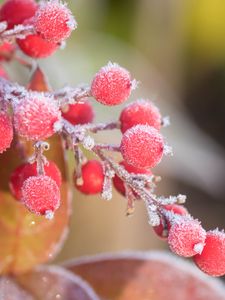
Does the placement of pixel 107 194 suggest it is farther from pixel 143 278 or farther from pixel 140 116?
pixel 143 278

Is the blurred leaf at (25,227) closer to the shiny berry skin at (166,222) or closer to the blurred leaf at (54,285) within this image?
the blurred leaf at (54,285)

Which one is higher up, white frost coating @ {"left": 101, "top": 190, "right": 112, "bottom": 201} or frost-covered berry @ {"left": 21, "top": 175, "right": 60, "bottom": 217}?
white frost coating @ {"left": 101, "top": 190, "right": 112, "bottom": 201}

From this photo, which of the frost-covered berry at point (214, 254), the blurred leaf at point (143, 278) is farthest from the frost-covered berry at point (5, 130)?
the blurred leaf at point (143, 278)

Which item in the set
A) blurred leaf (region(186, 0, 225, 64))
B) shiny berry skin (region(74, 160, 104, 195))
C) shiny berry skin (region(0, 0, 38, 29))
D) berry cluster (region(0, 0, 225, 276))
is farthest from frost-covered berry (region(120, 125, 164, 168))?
blurred leaf (region(186, 0, 225, 64))

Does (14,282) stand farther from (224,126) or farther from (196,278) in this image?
(224,126)

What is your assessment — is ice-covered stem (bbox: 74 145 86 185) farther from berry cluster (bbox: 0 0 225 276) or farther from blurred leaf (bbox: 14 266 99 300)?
blurred leaf (bbox: 14 266 99 300)
